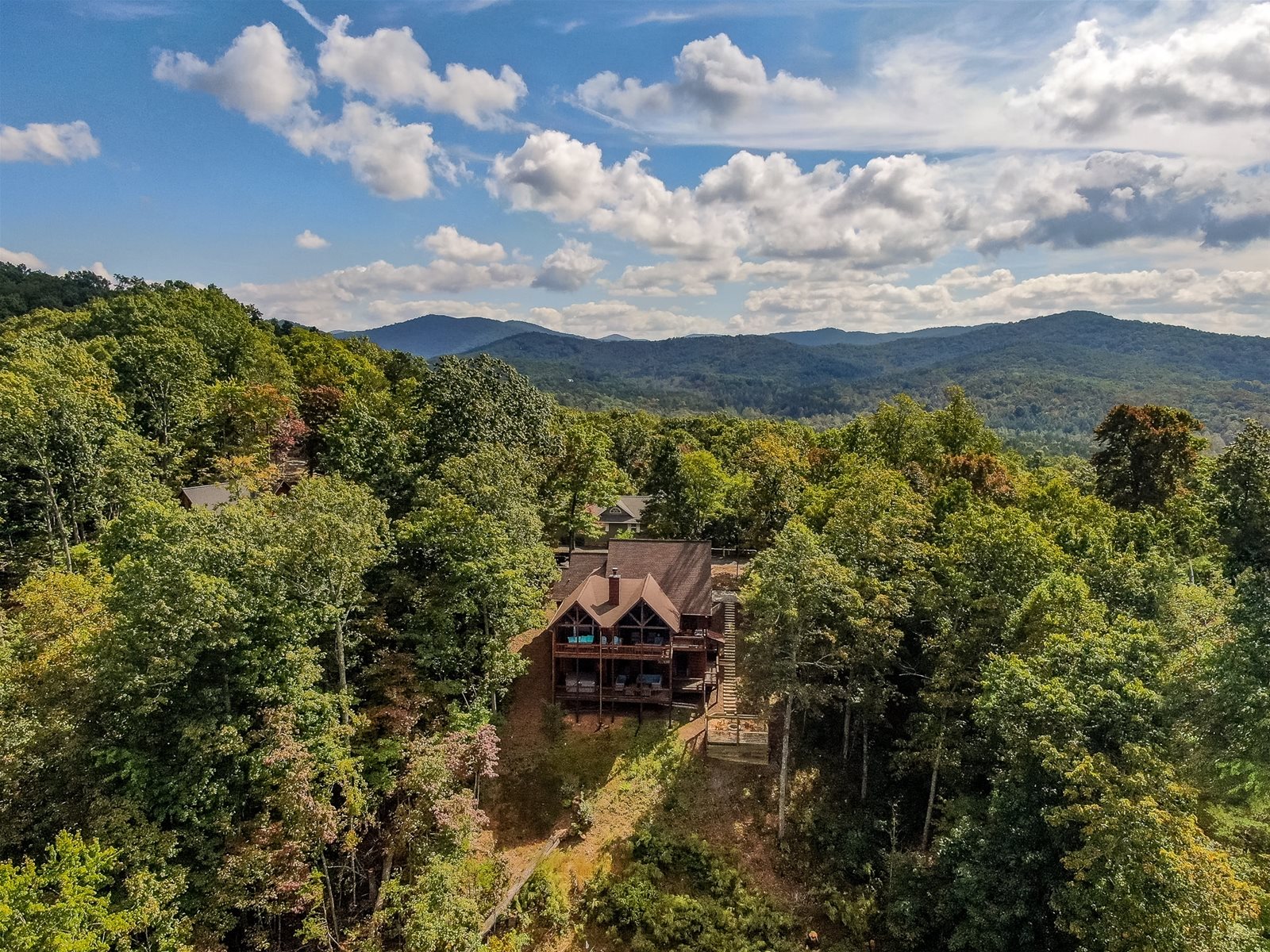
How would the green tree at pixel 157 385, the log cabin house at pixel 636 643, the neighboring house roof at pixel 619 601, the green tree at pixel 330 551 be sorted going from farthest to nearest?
the green tree at pixel 157 385
the neighboring house roof at pixel 619 601
the log cabin house at pixel 636 643
the green tree at pixel 330 551

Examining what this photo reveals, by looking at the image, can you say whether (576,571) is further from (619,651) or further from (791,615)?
(791,615)

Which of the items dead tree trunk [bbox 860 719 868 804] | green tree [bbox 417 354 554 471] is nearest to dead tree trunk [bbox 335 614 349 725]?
green tree [bbox 417 354 554 471]

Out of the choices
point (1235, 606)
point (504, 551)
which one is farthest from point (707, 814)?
point (1235, 606)

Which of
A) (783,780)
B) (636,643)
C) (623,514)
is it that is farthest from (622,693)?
(623,514)

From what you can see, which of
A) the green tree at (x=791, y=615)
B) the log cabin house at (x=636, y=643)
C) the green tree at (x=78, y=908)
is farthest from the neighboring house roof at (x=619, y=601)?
the green tree at (x=78, y=908)

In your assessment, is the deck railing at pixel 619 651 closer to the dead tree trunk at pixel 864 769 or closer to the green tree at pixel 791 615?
the green tree at pixel 791 615
